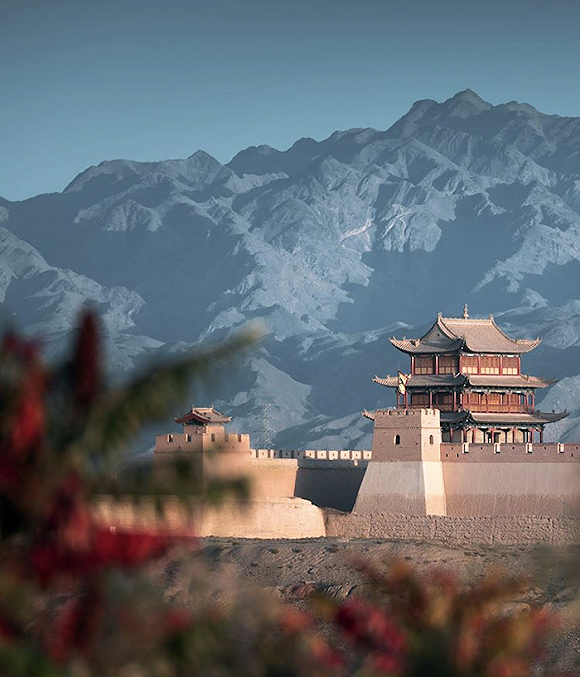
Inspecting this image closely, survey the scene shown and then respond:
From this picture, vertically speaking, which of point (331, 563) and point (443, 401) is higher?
point (443, 401)

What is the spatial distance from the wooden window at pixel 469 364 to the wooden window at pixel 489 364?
38 cm

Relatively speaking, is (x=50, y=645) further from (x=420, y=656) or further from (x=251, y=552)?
(x=251, y=552)

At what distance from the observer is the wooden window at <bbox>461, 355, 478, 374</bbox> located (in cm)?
9181

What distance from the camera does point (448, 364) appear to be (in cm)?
9262

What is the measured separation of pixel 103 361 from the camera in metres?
17.8

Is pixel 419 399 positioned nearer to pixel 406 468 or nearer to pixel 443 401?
pixel 443 401

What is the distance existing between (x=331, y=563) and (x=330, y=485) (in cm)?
Result: 1316

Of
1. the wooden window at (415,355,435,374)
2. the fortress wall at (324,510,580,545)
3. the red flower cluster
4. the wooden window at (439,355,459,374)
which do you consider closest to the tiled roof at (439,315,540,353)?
the wooden window at (439,355,459,374)

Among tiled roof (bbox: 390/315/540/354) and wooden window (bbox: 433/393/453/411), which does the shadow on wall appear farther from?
tiled roof (bbox: 390/315/540/354)

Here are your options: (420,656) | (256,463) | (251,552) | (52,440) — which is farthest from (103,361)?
(256,463)

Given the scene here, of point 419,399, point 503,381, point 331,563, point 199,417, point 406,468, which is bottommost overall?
point 331,563

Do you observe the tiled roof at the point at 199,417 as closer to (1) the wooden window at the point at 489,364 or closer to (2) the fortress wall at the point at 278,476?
(2) the fortress wall at the point at 278,476

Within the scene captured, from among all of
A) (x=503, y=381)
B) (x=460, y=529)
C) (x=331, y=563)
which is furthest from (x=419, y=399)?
(x=331, y=563)

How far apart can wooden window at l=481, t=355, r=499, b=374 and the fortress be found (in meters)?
0.05
